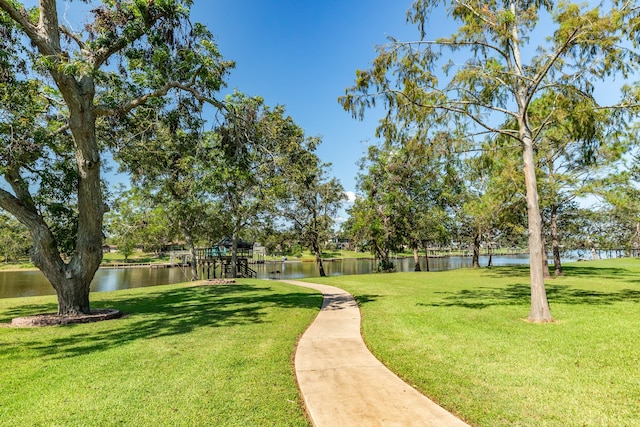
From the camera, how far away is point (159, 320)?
30.7ft

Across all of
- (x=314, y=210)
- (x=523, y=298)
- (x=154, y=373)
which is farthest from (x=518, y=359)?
(x=314, y=210)

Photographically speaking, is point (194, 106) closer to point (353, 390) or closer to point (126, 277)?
point (353, 390)

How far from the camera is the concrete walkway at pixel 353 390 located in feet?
12.1

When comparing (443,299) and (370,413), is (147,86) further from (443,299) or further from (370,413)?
(443,299)

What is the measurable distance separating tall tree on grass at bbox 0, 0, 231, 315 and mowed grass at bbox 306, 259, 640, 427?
8.21 m

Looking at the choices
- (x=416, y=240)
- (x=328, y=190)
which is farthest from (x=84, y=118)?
(x=416, y=240)

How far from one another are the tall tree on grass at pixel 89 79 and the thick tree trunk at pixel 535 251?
8.95 meters

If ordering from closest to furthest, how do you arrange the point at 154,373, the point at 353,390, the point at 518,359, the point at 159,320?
the point at 353,390, the point at 154,373, the point at 518,359, the point at 159,320

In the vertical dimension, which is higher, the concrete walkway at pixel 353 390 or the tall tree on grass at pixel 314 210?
the tall tree on grass at pixel 314 210

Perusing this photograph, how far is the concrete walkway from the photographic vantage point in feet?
12.1

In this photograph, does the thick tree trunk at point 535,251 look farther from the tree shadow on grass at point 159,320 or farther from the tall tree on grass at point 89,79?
the tall tree on grass at point 89,79

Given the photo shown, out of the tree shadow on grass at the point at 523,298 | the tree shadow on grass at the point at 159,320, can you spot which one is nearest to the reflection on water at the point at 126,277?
the tree shadow on grass at the point at 159,320

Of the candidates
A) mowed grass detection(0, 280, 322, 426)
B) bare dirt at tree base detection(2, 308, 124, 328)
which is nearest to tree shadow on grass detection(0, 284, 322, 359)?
mowed grass detection(0, 280, 322, 426)

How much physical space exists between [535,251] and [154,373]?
8675 mm
